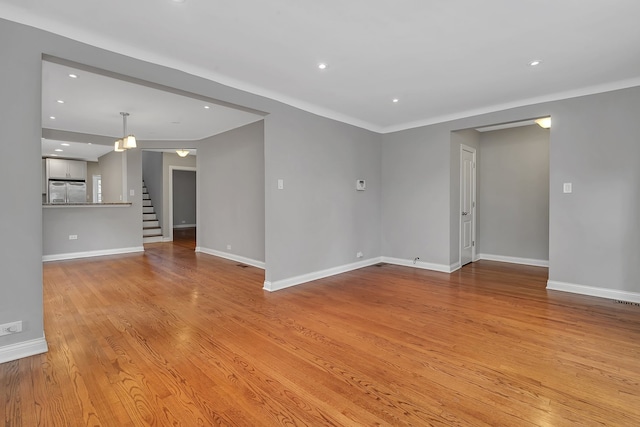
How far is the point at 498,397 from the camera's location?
6.21 feet

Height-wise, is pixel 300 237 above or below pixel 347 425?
above

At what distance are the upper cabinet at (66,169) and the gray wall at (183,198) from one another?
9.16 feet

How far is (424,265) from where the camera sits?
541 cm

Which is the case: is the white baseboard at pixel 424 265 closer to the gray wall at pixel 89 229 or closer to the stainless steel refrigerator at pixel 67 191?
the gray wall at pixel 89 229

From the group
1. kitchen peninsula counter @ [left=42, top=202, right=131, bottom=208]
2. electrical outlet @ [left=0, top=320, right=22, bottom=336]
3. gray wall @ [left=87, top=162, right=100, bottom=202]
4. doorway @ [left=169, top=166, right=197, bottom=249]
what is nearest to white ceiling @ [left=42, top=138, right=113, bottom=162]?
gray wall @ [left=87, top=162, right=100, bottom=202]

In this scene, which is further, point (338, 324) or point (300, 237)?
point (300, 237)

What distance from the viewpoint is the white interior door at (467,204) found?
554 centimetres

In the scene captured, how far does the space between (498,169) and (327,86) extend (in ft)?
13.3

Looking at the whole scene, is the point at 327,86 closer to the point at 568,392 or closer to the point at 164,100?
the point at 164,100

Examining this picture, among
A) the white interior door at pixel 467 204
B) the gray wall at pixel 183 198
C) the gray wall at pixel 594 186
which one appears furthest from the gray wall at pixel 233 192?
the gray wall at pixel 183 198

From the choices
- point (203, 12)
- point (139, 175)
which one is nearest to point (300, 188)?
point (203, 12)

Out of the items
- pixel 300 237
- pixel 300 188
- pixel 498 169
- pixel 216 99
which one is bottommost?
pixel 300 237

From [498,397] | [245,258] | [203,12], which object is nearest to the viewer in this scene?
[498,397]

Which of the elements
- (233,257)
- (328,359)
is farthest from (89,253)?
(328,359)
